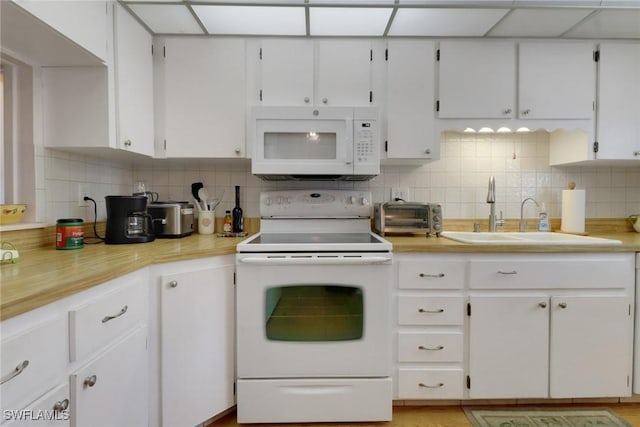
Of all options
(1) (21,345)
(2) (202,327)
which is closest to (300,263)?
(2) (202,327)

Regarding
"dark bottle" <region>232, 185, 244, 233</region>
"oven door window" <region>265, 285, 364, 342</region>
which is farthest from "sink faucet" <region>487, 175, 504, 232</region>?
"dark bottle" <region>232, 185, 244, 233</region>

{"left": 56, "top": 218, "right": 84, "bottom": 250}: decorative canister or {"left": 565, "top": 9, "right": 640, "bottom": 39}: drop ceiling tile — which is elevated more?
{"left": 565, "top": 9, "right": 640, "bottom": 39}: drop ceiling tile

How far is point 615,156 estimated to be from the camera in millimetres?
2000

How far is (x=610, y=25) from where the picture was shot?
1.86 metres

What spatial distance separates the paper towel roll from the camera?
2.16 metres

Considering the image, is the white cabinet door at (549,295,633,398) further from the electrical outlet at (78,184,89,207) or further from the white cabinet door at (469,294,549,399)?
the electrical outlet at (78,184,89,207)

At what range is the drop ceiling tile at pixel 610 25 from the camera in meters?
1.76

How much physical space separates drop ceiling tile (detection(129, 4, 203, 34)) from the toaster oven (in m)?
1.54

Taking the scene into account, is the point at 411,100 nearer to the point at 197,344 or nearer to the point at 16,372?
the point at 197,344

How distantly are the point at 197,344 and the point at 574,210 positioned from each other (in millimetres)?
2462

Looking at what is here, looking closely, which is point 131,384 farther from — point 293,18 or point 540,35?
point 540,35

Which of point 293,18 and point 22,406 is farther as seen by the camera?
point 293,18

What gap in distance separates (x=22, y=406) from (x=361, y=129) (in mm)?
1733

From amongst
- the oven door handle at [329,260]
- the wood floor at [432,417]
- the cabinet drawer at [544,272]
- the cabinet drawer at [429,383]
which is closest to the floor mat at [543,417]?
the wood floor at [432,417]
